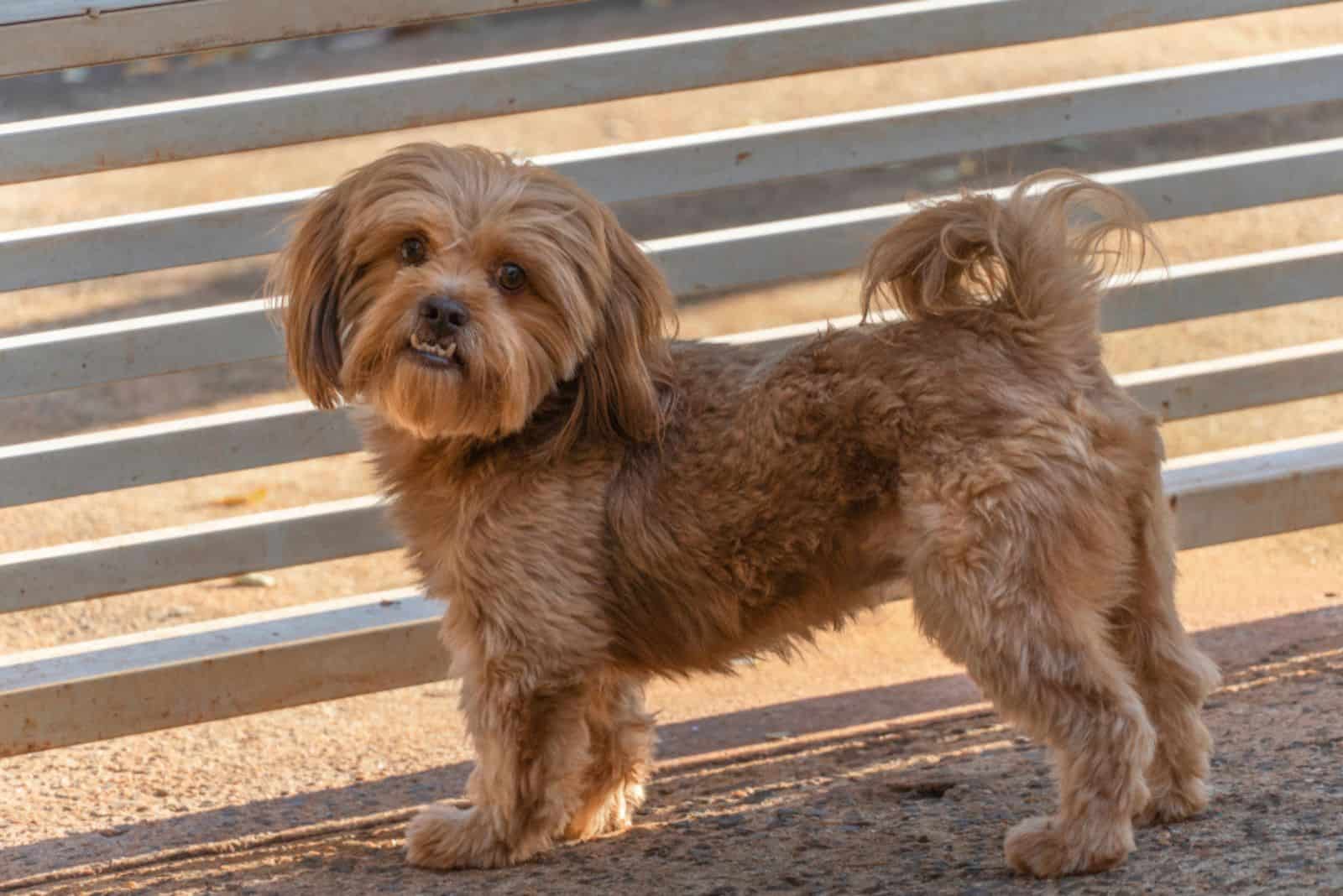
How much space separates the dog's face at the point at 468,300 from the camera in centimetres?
Result: 356

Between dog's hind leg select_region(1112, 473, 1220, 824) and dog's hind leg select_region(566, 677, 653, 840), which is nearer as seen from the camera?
dog's hind leg select_region(1112, 473, 1220, 824)

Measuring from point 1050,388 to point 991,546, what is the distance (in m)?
0.37

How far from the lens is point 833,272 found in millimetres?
5152

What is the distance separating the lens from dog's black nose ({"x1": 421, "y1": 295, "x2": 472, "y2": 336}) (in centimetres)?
353

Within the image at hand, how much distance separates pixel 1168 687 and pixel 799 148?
6.51 ft

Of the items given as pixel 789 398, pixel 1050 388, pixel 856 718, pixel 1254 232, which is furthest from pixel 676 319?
pixel 1254 232

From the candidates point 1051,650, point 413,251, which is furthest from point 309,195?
point 1051,650

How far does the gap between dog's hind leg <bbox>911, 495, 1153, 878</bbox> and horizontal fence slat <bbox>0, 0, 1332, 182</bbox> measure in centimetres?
193

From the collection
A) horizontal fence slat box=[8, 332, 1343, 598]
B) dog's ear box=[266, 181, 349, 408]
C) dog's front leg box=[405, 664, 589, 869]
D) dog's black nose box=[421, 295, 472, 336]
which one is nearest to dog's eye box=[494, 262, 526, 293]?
dog's black nose box=[421, 295, 472, 336]

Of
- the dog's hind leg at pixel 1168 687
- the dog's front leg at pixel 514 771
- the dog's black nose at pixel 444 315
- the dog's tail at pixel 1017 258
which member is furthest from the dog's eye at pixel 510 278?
the dog's hind leg at pixel 1168 687

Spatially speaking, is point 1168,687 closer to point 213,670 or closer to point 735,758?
point 735,758

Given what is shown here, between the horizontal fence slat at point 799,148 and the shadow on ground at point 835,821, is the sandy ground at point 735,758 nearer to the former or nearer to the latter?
the shadow on ground at point 835,821

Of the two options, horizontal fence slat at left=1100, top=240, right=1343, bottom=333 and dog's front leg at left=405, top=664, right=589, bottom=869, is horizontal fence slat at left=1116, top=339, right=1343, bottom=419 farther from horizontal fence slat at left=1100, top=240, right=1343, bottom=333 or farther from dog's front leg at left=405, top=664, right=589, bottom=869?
dog's front leg at left=405, top=664, right=589, bottom=869

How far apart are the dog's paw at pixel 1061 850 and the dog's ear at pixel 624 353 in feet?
3.82
